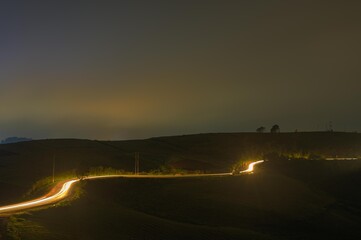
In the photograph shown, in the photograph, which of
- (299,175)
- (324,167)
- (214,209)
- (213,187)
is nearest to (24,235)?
(214,209)

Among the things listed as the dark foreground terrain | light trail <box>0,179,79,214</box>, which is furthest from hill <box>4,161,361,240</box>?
light trail <box>0,179,79,214</box>

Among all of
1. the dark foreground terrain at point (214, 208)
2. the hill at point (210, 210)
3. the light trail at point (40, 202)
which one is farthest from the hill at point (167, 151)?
the light trail at point (40, 202)

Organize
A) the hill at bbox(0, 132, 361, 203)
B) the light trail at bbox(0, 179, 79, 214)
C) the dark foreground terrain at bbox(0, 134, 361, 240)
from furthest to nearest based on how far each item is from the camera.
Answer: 1. the hill at bbox(0, 132, 361, 203)
2. the light trail at bbox(0, 179, 79, 214)
3. the dark foreground terrain at bbox(0, 134, 361, 240)

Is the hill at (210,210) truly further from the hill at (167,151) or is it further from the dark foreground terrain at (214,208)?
the hill at (167,151)

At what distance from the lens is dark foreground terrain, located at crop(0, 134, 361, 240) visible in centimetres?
2769

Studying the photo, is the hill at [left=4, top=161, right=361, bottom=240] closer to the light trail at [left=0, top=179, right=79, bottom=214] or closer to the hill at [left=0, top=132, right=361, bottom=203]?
the light trail at [left=0, top=179, right=79, bottom=214]

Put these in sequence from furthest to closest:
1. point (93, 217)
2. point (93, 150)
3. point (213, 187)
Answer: point (93, 150)
point (213, 187)
point (93, 217)

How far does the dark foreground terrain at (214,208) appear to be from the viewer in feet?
90.8

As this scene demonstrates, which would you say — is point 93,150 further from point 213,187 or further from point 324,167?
point 213,187

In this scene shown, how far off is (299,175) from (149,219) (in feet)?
119

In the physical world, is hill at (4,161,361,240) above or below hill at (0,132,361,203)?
below

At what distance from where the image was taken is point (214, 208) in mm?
40500

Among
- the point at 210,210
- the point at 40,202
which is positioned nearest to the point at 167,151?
the point at 210,210

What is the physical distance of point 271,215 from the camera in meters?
40.3
